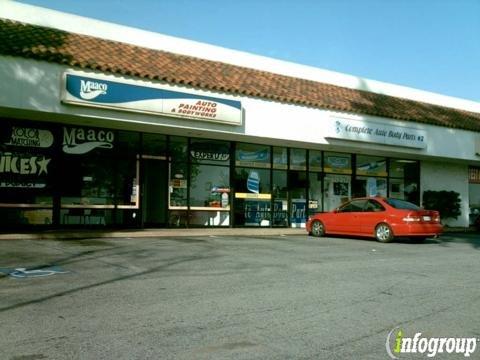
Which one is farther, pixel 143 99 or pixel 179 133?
pixel 179 133

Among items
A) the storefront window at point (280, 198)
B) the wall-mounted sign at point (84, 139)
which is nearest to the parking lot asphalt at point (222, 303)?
the wall-mounted sign at point (84, 139)

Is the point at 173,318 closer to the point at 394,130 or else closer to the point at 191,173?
the point at 191,173


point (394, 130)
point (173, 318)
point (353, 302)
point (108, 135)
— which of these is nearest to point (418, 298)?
point (353, 302)

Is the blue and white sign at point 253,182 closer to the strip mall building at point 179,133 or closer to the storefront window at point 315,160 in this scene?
the strip mall building at point 179,133

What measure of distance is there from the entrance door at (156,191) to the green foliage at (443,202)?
13132mm

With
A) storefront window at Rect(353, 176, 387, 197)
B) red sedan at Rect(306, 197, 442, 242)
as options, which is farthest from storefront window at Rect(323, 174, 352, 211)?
red sedan at Rect(306, 197, 442, 242)

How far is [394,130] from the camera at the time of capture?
2220 centimetres

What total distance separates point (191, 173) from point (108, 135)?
Answer: 3.28 meters

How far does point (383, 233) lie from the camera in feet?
53.5

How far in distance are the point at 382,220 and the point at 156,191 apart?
7.71 meters

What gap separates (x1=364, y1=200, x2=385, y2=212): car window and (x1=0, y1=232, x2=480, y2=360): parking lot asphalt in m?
4.47

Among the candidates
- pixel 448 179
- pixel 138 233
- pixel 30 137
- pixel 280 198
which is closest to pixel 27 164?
pixel 30 137

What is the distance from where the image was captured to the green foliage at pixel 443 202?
25188mm

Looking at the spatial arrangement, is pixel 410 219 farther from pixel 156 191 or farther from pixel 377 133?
pixel 156 191
